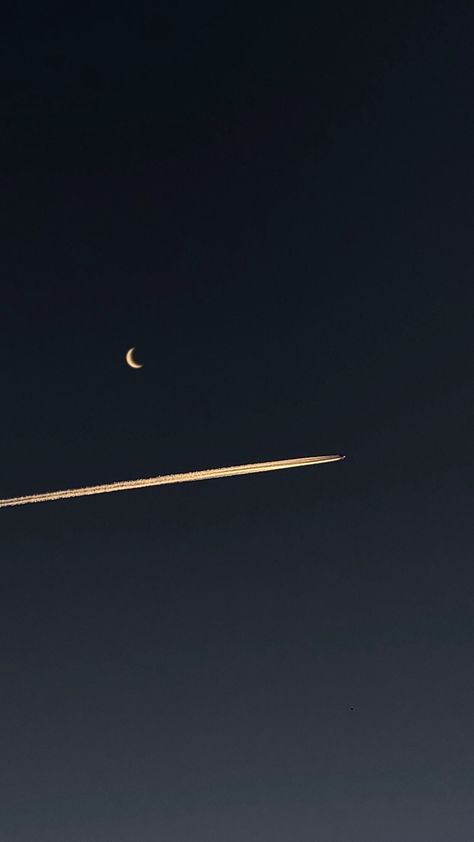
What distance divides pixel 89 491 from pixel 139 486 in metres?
5.96

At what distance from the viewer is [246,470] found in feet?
243

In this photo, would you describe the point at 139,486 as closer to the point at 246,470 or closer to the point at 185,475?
the point at 185,475

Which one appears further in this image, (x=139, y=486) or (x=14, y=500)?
(x=14, y=500)

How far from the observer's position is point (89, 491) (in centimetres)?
7788

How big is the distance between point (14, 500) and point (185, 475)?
55.6 feet

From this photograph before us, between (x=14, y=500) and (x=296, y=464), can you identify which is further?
(x=14, y=500)

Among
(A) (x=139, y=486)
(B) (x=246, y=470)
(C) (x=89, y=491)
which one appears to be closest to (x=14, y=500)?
(C) (x=89, y=491)

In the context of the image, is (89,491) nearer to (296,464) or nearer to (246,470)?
(246,470)

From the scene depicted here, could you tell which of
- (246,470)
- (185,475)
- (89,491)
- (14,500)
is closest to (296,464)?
(246,470)

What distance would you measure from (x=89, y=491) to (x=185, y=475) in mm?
9492

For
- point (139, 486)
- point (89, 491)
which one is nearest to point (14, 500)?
point (89, 491)

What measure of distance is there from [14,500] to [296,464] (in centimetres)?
2713

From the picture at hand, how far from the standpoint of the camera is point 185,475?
246 ft

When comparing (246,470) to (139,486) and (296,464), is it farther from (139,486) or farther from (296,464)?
(139,486)
